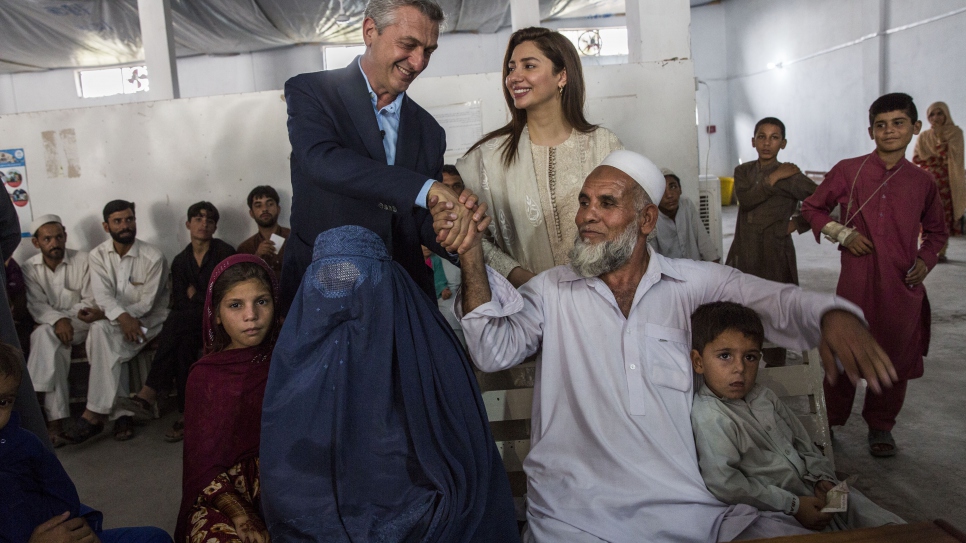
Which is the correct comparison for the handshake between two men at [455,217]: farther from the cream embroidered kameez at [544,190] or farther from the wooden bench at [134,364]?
the wooden bench at [134,364]

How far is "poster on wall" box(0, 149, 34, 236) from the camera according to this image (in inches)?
204

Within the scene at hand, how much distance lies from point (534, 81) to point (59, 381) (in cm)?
375

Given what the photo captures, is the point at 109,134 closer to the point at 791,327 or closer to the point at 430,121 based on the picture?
the point at 430,121

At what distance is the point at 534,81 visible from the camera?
8.34 feet

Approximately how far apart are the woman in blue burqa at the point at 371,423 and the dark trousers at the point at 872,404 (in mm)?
2268

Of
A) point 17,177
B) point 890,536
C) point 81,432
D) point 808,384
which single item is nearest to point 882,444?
point 808,384

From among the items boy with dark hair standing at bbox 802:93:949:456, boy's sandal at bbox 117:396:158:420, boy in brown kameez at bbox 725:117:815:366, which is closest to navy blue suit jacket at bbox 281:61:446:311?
boy with dark hair standing at bbox 802:93:949:456

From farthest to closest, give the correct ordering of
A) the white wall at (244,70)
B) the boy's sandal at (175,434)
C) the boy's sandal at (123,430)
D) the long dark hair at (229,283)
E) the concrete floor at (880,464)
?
the white wall at (244,70) → the boy's sandal at (123,430) → the boy's sandal at (175,434) → the concrete floor at (880,464) → the long dark hair at (229,283)

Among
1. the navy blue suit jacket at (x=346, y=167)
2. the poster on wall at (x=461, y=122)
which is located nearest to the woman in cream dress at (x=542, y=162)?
the navy blue suit jacket at (x=346, y=167)

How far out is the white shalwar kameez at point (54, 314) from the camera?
438 cm

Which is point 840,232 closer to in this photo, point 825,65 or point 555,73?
point 555,73

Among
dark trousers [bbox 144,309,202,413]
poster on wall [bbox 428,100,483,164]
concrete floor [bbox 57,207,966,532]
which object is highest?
poster on wall [bbox 428,100,483,164]

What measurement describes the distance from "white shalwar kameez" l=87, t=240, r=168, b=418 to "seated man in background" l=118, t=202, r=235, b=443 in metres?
0.14

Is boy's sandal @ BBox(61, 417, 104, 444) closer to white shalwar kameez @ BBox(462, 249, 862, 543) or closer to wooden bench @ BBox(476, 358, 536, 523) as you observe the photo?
wooden bench @ BBox(476, 358, 536, 523)
